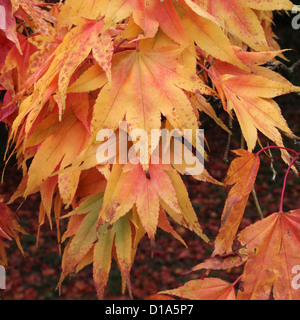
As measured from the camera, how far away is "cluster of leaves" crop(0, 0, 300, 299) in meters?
0.63

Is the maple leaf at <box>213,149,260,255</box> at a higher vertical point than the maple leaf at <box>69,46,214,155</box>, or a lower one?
lower

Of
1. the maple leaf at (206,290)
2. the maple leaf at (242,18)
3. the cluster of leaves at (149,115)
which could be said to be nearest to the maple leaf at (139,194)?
the cluster of leaves at (149,115)

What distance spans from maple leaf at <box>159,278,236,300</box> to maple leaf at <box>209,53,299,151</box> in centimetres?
22

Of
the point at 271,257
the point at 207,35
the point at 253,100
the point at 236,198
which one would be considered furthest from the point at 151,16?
the point at 271,257

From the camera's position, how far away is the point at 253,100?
0.69m

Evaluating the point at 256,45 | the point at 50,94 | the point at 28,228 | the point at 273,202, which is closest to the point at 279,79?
the point at 256,45

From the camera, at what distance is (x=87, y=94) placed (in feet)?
2.40

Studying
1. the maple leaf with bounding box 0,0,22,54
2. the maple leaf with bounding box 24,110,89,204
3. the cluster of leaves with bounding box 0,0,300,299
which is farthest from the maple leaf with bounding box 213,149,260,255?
the maple leaf with bounding box 0,0,22,54

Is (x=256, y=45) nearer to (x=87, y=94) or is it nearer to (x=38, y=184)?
(x=87, y=94)

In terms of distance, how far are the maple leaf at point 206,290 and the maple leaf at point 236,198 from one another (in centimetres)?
5

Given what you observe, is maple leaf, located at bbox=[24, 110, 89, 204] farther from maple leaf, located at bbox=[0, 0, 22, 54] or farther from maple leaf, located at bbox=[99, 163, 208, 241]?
maple leaf, located at bbox=[0, 0, 22, 54]

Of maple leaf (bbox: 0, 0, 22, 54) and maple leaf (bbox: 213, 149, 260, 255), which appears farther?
maple leaf (bbox: 0, 0, 22, 54)

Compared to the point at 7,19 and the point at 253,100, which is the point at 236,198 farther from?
the point at 7,19

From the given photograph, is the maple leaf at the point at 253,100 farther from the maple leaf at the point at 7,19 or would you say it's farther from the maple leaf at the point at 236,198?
the maple leaf at the point at 7,19
